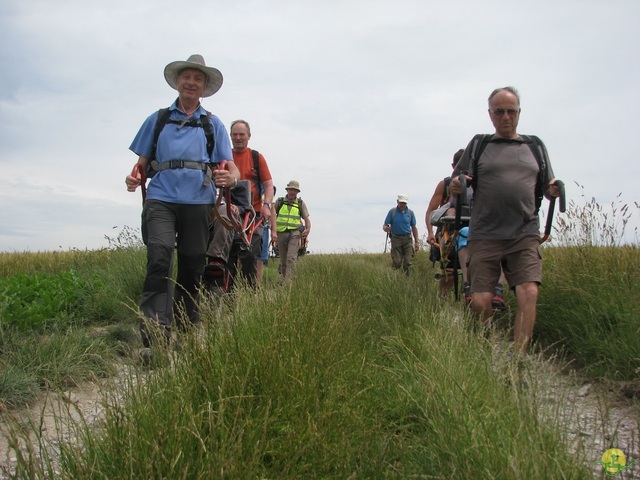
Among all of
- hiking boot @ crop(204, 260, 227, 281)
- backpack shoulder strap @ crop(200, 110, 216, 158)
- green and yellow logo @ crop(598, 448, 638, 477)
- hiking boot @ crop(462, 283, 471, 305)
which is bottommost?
green and yellow logo @ crop(598, 448, 638, 477)

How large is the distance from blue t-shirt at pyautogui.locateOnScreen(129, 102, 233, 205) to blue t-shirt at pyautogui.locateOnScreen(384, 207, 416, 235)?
889cm

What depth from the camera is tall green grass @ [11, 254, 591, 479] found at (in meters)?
1.74

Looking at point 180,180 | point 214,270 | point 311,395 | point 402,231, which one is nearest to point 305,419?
point 311,395

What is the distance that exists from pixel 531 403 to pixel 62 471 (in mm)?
1657

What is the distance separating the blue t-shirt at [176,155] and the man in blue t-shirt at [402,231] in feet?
29.3

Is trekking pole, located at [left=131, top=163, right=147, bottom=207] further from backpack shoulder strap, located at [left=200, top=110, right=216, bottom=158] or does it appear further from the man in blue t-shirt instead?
the man in blue t-shirt

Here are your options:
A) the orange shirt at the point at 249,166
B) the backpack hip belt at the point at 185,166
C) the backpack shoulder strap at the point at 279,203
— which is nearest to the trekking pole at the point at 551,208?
the backpack hip belt at the point at 185,166

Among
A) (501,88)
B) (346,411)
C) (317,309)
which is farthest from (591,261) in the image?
(346,411)

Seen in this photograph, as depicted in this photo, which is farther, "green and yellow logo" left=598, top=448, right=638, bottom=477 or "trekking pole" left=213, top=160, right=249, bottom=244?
"trekking pole" left=213, top=160, right=249, bottom=244

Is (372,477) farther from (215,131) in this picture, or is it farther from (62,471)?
(215,131)

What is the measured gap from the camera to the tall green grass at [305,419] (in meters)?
1.74

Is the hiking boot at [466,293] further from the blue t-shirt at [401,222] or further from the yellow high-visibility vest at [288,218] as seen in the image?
the blue t-shirt at [401,222]

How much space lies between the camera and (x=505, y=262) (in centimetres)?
472

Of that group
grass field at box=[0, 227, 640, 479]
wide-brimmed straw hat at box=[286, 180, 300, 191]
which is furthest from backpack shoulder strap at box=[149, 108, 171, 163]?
wide-brimmed straw hat at box=[286, 180, 300, 191]
